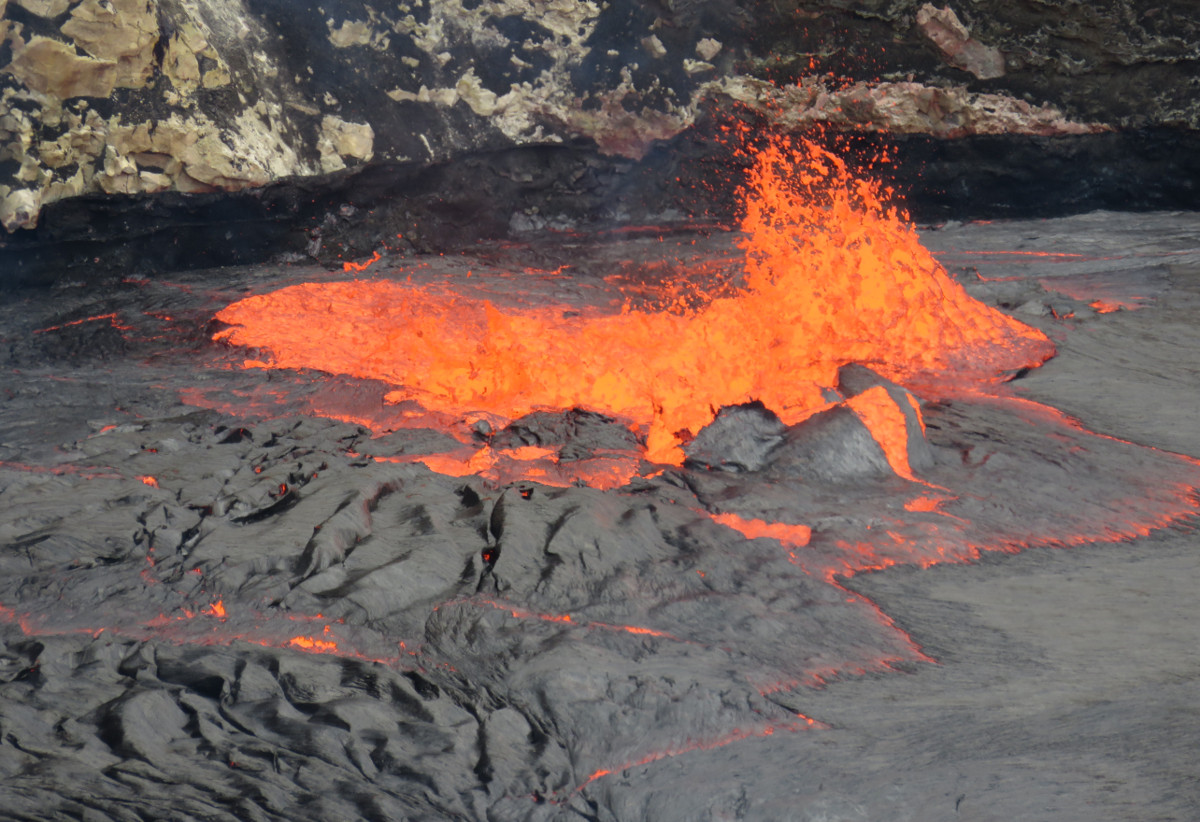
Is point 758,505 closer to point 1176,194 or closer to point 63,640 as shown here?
point 63,640

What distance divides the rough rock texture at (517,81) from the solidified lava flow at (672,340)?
1.37 m

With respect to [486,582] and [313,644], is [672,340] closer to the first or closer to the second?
[486,582]

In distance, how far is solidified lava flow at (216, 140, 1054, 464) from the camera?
150 inches

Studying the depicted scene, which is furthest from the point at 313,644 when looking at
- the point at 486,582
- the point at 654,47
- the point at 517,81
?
the point at 654,47

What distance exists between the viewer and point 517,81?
6363 mm

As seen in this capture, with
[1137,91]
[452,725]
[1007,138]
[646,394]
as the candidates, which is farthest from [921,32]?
[452,725]

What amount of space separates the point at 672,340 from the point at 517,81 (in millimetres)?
3065

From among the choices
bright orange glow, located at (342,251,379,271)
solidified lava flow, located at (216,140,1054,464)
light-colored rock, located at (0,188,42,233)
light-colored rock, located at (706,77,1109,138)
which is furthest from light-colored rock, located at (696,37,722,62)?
light-colored rock, located at (0,188,42,233)

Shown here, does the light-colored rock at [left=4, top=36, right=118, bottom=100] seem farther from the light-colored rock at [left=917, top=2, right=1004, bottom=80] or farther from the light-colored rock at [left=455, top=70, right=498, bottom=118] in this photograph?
the light-colored rock at [left=917, top=2, right=1004, bottom=80]

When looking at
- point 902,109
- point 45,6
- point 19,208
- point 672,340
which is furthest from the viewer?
point 902,109

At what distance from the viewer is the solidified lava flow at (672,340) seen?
3818 millimetres

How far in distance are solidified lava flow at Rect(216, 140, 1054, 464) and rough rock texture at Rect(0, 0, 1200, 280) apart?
4.50 ft

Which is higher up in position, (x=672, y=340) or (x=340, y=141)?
(x=340, y=141)

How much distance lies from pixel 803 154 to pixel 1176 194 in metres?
2.68
